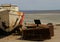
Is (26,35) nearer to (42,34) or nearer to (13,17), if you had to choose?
(42,34)

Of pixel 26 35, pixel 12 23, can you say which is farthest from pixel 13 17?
pixel 26 35

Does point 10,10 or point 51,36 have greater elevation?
point 10,10

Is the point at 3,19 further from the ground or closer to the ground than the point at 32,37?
further from the ground

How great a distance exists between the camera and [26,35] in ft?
54.1

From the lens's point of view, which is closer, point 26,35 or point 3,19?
point 26,35

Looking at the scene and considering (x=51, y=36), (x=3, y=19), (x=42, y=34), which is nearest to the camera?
(x=42, y=34)

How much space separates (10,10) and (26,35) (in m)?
3.81

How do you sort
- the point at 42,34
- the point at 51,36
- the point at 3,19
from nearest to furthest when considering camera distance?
the point at 42,34, the point at 51,36, the point at 3,19

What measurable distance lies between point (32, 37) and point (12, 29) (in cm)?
331

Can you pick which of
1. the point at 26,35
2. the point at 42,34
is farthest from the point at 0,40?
the point at 42,34

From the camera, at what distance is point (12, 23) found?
1919cm

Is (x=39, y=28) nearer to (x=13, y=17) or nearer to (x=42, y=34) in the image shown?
(x=42, y=34)

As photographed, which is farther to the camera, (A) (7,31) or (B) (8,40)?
(A) (7,31)

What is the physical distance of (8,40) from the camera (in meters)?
16.4
